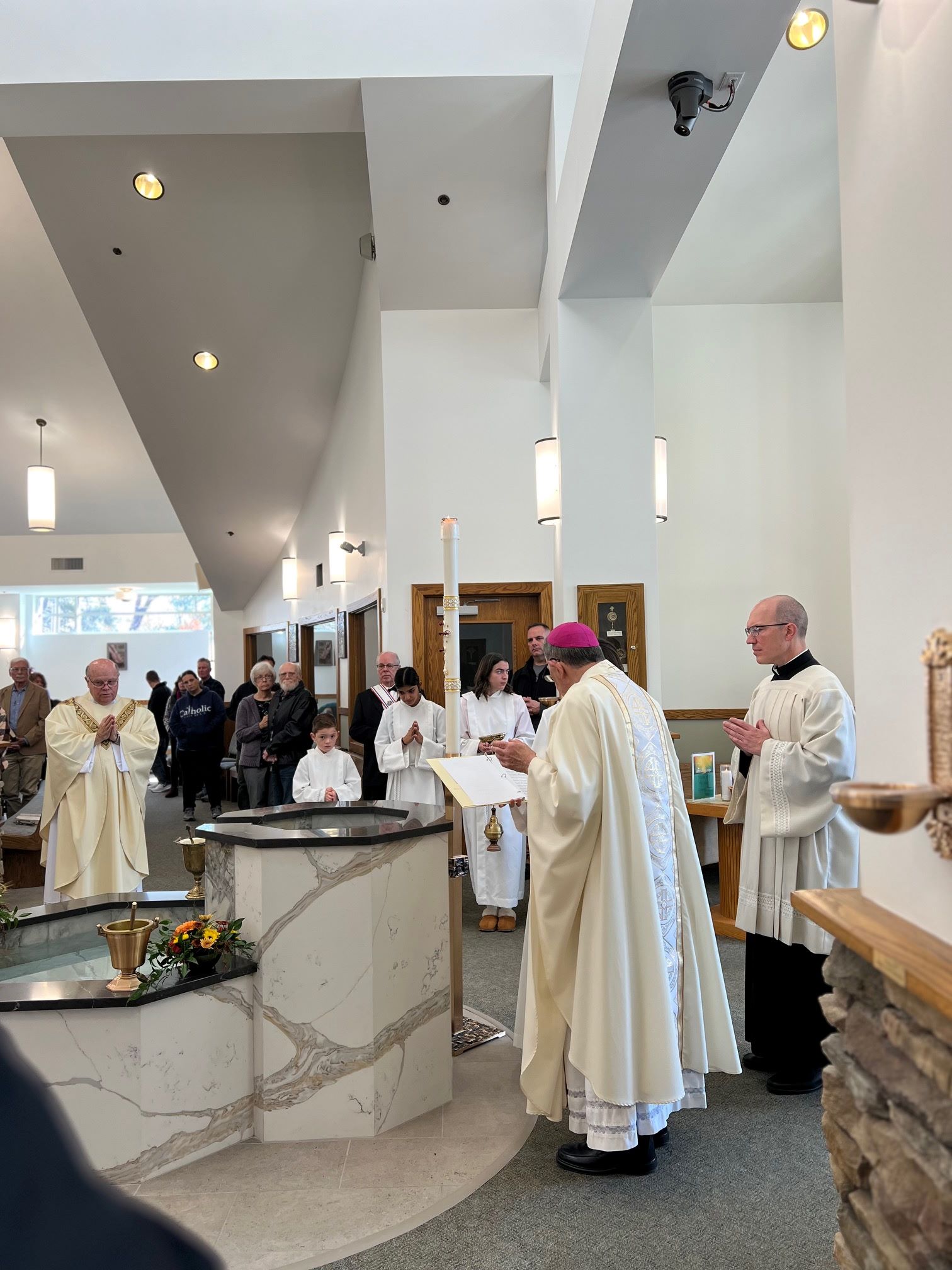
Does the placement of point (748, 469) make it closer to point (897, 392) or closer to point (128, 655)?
point (897, 392)

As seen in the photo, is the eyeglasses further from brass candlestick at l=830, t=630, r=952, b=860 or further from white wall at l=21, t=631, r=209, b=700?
white wall at l=21, t=631, r=209, b=700

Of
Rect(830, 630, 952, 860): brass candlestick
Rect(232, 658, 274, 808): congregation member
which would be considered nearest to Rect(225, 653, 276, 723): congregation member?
Rect(232, 658, 274, 808): congregation member

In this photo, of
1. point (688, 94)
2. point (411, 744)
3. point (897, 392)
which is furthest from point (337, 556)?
point (897, 392)

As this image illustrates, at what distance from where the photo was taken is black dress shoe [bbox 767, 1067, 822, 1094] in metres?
3.41

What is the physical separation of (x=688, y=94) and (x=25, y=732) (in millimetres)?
6799

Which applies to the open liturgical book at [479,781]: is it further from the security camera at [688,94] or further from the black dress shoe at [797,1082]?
the security camera at [688,94]

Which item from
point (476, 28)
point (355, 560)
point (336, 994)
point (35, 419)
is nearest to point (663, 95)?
point (476, 28)

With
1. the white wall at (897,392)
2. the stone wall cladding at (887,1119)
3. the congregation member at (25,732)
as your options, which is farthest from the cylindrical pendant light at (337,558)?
the stone wall cladding at (887,1119)

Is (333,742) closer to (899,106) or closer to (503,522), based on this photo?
(503,522)

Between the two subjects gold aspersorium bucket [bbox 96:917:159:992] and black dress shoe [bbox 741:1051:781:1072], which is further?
black dress shoe [bbox 741:1051:781:1072]

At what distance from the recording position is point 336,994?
10.3ft

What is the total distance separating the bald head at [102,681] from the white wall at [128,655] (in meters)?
12.1

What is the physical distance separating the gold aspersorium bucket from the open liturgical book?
3.34 feet

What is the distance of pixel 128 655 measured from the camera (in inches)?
671
